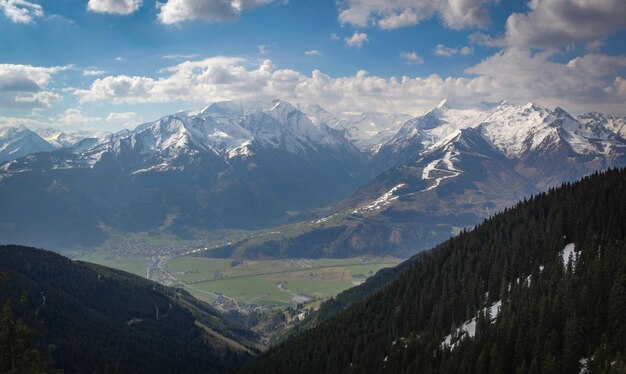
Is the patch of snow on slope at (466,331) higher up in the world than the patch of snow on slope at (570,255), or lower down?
lower down

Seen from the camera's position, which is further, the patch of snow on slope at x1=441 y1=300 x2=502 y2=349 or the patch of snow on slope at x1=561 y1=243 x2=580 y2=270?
the patch of snow on slope at x1=561 y1=243 x2=580 y2=270

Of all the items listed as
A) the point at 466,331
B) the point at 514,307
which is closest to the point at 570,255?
the point at 514,307

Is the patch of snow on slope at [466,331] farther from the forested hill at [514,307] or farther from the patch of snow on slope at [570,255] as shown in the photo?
the patch of snow on slope at [570,255]

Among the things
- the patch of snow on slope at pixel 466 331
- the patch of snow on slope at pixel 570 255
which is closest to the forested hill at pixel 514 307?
the patch of snow on slope at pixel 570 255

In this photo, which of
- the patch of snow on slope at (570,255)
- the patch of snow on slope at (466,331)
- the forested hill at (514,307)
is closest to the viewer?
the forested hill at (514,307)

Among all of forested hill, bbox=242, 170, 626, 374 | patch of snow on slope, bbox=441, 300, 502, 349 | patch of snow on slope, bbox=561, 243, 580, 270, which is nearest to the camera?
forested hill, bbox=242, 170, 626, 374

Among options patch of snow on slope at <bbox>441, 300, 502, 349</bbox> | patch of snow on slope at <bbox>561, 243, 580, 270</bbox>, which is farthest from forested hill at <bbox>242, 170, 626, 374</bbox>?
patch of snow on slope at <bbox>441, 300, 502, 349</bbox>

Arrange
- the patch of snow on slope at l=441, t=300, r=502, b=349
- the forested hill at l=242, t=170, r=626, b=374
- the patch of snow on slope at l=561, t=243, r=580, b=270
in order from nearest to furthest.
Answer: the forested hill at l=242, t=170, r=626, b=374
the patch of snow on slope at l=441, t=300, r=502, b=349
the patch of snow on slope at l=561, t=243, r=580, b=270

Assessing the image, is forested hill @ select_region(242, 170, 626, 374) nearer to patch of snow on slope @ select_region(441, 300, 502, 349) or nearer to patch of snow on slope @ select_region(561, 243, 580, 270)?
patch of snow on slope @ select_region(561, 243, 580, 270)
